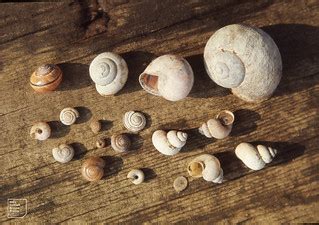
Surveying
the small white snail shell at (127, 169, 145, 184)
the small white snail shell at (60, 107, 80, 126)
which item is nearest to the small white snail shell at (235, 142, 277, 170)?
the small white snail shell at (127, 169, 145, 184)

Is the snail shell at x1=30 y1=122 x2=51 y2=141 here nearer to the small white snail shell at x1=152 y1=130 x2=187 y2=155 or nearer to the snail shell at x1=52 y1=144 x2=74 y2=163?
the snail shell at x1=52 y1=144 x2=74 y2=163

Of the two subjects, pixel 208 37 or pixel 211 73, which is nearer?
pixel 211 73

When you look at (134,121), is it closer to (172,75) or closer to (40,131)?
(172,75)

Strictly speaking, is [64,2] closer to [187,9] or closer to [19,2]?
[19,2]

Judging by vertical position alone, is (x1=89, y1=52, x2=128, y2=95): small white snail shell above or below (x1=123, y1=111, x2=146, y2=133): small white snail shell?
above

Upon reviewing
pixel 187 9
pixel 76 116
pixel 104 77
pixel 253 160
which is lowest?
pixel 253 160

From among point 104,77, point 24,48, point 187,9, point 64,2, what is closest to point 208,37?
point 187,9

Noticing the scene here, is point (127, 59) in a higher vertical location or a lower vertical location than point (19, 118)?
higher
